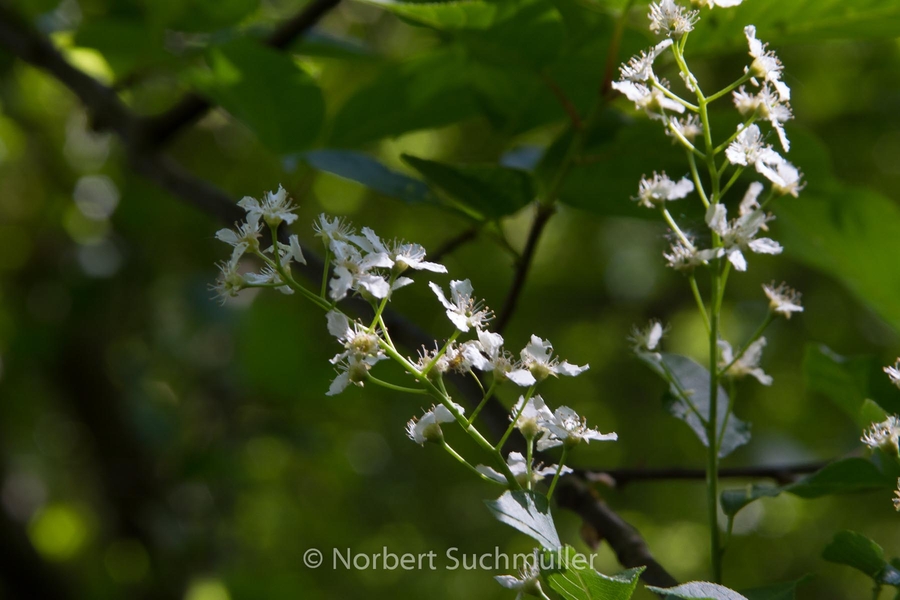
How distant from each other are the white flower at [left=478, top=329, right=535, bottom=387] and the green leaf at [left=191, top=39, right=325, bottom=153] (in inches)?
20.6

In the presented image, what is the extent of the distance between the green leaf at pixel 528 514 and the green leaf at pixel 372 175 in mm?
459

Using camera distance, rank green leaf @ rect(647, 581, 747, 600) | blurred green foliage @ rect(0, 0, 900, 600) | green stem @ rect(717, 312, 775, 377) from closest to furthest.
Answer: green leaf @ rect(647, 581, 747, 600)
green stem @ rect(717, 312, 775, 377)
blurred green foliage @ rect(0, 0, 900, 600)

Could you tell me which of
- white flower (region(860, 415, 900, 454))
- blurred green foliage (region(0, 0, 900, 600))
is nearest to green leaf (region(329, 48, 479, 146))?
white flower (region(860, 415, 900, 454))

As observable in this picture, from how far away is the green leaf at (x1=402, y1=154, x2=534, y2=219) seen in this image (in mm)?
846

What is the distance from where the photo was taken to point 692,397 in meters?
0.79

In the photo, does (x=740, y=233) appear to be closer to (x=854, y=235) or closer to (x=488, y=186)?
(x=488, y=186)

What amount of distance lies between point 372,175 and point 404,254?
32 cm

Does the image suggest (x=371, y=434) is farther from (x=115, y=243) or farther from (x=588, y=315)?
(x=115, y=243)

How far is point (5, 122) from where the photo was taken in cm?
272

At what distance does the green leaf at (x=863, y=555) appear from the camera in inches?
22.1

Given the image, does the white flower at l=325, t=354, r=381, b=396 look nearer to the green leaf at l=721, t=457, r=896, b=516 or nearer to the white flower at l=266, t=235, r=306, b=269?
the white flower at l=266, t=235, r=306, b=269

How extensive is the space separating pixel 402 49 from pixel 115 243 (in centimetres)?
118

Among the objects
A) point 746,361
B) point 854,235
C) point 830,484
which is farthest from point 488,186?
point 854,235

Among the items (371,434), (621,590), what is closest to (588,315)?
(371,434)
